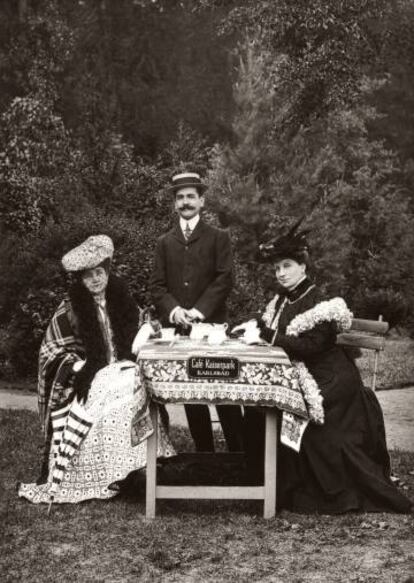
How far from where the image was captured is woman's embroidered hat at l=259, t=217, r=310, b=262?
541 cm

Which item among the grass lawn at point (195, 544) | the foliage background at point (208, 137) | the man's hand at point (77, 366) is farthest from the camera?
the foliage background at point (208, 137)

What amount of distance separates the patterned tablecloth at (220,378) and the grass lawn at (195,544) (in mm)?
716

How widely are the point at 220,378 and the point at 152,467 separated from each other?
0.69 meters

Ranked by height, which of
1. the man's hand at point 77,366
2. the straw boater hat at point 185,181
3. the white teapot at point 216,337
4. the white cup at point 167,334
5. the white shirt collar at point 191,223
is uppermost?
the straw boater hat at point 185,181

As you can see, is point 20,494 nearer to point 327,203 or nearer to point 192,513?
point 192,513

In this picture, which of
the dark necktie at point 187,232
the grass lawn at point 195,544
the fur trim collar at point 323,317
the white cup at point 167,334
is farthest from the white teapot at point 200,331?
the grass lawn at point 195,544

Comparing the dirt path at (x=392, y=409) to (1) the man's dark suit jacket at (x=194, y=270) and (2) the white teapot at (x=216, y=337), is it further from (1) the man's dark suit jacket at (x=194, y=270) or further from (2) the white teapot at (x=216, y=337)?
(2) the white teapot at (x=216, y=337)

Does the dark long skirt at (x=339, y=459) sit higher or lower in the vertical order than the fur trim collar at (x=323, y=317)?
lower

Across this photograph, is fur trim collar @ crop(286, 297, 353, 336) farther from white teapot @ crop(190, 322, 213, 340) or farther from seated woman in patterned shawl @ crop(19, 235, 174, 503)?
seated woman in patterned shawl @ crop(19, 235, 174, 503)

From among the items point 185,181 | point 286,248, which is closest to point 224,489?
point 286,248

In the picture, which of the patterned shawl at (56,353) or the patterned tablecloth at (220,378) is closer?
the patterned tablecloth at (220,378)

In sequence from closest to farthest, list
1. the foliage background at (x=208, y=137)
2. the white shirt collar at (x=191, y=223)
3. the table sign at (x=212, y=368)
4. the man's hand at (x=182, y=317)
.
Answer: the table sign at (x=212, y=368)
the man's hand at (x=182, y=317)
the white shirt collar at (x=191, y=223)
the foliage background at (x=208, y=137)

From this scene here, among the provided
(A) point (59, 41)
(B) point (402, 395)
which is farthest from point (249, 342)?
(A) point (59, 41)

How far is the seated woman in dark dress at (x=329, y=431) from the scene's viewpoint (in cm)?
530
